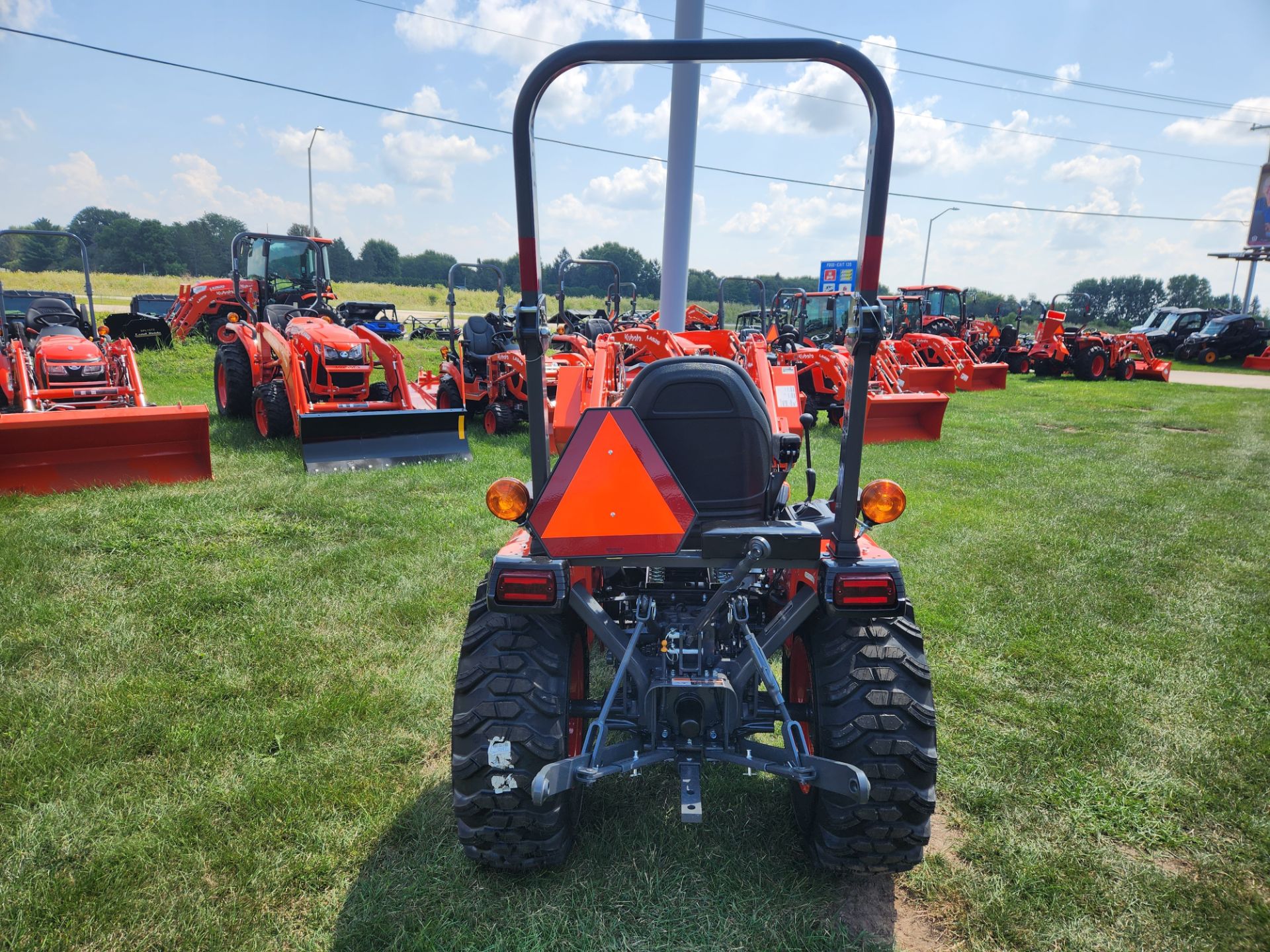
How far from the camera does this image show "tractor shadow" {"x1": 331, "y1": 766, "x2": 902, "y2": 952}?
219 cm

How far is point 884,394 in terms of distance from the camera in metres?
10.5

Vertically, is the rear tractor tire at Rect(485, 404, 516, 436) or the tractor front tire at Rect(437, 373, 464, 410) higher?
the tractor front tire at Rect(437, 373, 464, 410)

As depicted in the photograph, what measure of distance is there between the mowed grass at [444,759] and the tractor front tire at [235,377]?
3537 millimetres

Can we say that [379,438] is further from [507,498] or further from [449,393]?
[507,498]

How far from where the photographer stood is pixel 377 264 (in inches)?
2643

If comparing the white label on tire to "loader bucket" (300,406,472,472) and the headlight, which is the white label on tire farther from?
the headlight

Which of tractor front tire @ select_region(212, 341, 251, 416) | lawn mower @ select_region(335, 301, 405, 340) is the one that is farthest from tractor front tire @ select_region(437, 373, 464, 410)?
lawn mower @ select_region(335, 301, 405, 340)

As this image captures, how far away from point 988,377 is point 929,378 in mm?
3469

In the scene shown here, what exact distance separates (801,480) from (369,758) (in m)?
5.61

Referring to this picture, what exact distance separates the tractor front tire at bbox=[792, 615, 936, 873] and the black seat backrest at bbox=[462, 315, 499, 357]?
881 cm

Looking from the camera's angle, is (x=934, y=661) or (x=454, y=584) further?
(x=454, y=584)

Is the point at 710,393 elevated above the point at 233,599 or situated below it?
above

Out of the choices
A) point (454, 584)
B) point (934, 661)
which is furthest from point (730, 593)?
point (454, 584)

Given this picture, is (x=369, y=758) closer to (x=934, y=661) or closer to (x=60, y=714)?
(x=60, y=714)
